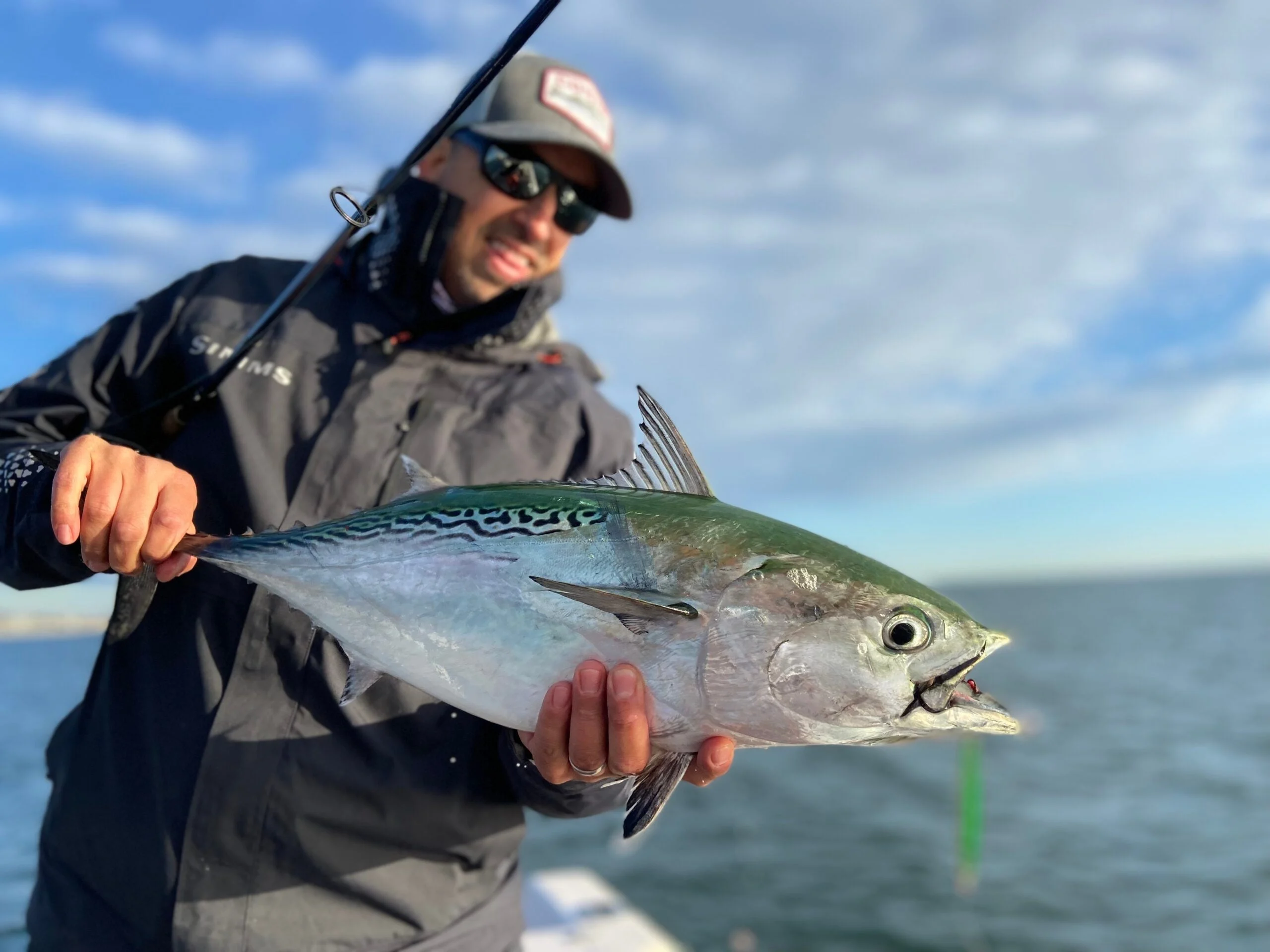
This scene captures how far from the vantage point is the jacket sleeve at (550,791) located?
2.32 meters

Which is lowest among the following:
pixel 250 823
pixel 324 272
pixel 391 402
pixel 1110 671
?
pixel 250 823

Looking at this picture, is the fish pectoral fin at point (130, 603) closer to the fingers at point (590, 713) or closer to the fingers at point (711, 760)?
the fingers at point (590, 713)

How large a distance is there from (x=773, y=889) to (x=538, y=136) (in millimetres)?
11110

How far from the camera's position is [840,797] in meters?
16.1

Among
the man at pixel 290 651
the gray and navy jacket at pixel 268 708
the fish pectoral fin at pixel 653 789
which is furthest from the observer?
the gray and navy jacket at pixel 268 708

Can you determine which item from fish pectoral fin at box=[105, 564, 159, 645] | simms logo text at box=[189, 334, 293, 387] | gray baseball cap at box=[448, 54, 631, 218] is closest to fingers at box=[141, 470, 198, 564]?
fish pectoral fin at box=[105, 564, 159, 645]

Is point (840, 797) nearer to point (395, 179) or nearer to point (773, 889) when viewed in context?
point (773, 889)

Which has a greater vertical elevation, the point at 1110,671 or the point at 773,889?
the point at 1110,671

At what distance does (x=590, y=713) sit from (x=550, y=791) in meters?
0.65

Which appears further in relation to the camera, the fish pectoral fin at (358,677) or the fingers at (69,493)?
the fish pectoral fin at (358,677)

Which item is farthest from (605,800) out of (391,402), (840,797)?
(840,797)

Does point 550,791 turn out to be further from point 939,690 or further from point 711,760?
point 939,690

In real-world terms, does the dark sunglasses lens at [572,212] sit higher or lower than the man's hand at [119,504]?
higher

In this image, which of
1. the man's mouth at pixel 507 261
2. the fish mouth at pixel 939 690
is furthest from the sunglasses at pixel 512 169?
the fish mouth at pixel 939 690
